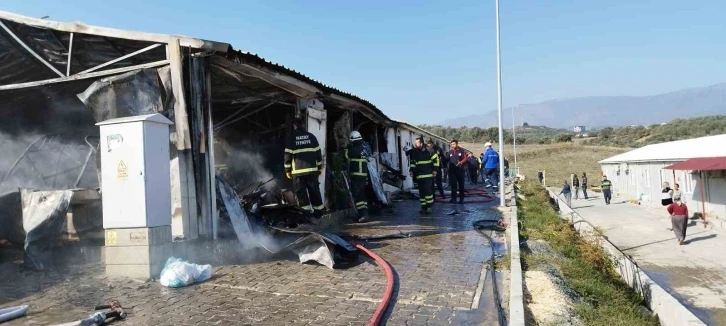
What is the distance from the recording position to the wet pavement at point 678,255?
436 inches

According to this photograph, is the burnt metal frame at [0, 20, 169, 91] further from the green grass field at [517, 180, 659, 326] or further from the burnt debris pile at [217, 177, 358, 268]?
the green grass field at [517, 180, 659, 326]

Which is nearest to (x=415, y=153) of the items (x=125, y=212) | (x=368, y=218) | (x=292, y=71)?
(x=368, y=218)

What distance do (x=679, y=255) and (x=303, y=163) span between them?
562 inches

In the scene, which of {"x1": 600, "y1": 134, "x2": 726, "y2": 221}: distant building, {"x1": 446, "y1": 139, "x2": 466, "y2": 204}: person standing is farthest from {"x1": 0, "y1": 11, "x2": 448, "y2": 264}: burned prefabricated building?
{"x1": 600, "y1": 134, "x2": 726, "y2": 221}: distant building

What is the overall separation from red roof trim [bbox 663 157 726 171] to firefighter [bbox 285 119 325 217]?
16239 millimetres

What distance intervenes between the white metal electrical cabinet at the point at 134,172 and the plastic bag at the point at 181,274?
63cm

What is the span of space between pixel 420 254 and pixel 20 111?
8317 mm

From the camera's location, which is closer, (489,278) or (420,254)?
(489,278)

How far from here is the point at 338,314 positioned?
176 inches

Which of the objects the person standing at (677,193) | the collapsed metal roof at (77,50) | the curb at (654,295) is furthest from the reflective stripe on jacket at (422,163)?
the person standing at (677,193)

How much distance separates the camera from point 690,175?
73.2 feet

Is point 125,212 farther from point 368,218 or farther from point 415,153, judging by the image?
point 415,153

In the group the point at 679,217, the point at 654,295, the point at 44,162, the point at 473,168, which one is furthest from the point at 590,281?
the point at 473,168

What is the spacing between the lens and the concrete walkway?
11098 mm
